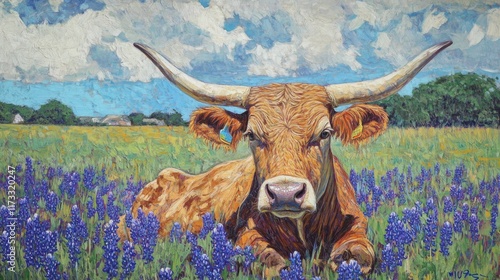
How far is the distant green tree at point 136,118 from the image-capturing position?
403cm

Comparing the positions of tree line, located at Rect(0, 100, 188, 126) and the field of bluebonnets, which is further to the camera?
tree line, located at Rect(0, 100, 188, 126)

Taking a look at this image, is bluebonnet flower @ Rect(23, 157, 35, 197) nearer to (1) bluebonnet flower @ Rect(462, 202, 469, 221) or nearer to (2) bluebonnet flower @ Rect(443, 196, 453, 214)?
(2) bluebonnet flower @ Rect(443, 196, 453, 214)

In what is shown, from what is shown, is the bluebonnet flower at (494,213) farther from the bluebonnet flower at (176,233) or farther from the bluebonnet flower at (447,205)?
the bluebonnet flower at (176,233)

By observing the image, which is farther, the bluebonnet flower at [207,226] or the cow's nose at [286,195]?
the bluebonnet flower at [207,226]

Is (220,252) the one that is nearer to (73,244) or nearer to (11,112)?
(73,244)

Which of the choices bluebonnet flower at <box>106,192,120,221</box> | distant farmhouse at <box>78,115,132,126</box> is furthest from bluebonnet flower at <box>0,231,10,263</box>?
distant farmhouse at <box>78,115,132,126</box>

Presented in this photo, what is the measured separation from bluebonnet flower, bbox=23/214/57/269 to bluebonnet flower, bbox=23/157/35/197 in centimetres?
46

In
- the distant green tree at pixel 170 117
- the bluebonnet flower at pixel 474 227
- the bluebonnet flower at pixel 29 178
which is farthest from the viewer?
the distant green tree at pixel 170 117

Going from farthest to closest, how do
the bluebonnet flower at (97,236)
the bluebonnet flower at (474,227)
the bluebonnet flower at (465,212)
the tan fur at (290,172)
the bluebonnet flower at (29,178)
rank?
the bluebonnet flower at (29,178) < the bluebonnet flower at (465,212) < the bluebonnet flower at (474,227) < the bluebonnet flower at (97,236) < the tan fur at (290,172)

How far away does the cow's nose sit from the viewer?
2881 millimetres

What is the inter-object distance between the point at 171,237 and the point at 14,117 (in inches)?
66.6

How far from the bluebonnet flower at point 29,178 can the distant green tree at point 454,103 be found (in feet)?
10.2

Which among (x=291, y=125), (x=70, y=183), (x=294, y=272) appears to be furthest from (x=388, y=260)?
(x=70, y=183)
